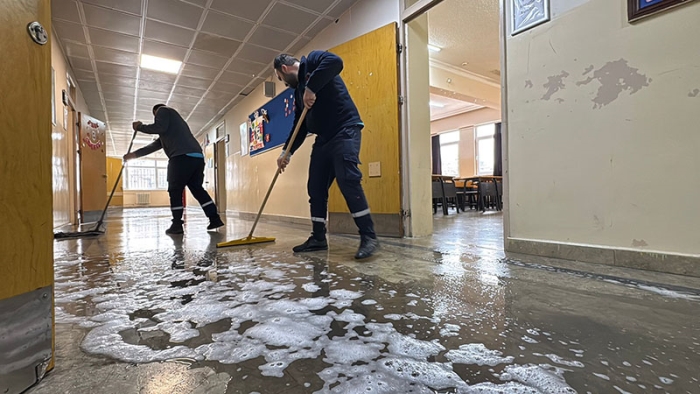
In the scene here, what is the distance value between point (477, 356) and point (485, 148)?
10730 mm

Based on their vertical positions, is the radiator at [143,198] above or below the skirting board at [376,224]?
above

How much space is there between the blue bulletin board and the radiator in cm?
1425

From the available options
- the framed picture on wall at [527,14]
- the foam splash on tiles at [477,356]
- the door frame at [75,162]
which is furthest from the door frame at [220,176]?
the foam splash on tiles at [477,356]

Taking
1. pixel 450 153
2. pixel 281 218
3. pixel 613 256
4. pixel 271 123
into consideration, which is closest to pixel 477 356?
pixel 613 256

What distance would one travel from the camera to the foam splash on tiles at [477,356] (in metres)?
0.75

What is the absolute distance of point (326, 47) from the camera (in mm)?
4164

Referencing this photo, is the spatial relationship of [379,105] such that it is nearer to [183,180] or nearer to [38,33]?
[183,180]

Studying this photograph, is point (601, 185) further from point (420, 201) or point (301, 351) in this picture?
point (301, 351)

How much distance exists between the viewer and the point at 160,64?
17.2 ft

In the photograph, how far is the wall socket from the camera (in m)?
3.12

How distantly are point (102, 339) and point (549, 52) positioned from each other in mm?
2474

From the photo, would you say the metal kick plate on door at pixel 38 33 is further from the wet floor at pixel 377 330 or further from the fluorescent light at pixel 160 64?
the fluorescent light at pixel 160 64

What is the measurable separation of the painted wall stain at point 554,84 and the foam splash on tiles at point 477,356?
1.70 meters

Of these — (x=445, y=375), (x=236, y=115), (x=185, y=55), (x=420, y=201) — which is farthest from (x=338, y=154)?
(x=236, y=115)
